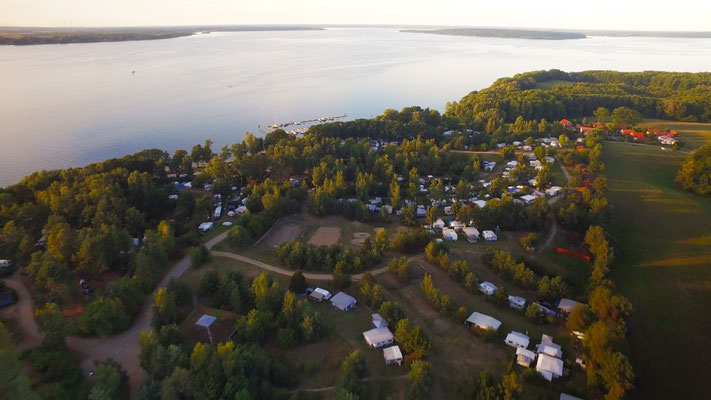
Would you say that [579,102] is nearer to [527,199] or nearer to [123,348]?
[527,199]

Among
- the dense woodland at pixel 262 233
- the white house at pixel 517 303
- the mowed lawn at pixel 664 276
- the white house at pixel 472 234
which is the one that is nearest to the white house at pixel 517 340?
the dense woodland at pixel 262 233

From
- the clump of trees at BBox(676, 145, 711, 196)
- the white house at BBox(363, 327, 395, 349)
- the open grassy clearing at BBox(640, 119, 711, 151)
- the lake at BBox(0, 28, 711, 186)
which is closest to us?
the white house at BBox(363, 327, 395, 349)

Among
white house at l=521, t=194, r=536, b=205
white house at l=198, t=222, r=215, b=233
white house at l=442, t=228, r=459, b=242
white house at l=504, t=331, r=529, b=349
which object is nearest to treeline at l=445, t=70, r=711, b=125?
white house at l=521, t=194, r=536, b=205

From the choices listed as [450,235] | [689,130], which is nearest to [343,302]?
[450,235]

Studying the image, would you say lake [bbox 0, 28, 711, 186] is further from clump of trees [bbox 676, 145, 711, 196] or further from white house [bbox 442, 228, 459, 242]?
clump of trees [bbox 676, 145, 711, 196]

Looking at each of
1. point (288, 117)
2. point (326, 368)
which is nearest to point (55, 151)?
point (288, 117)

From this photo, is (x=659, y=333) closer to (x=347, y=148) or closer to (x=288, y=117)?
(x=347, y=148)

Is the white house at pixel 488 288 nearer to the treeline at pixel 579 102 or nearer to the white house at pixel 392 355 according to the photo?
the white house at pixel 392 355
